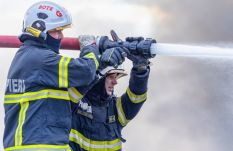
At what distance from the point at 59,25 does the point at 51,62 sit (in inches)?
15.7

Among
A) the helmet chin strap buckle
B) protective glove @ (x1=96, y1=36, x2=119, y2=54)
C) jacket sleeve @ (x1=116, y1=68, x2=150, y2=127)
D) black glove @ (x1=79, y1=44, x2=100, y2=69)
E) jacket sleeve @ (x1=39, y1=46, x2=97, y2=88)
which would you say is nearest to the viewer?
jacket sleeve @ (x1=39, y1=46, x2=97, y2=88)

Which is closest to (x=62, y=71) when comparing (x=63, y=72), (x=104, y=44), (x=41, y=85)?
(x=63, y=72)

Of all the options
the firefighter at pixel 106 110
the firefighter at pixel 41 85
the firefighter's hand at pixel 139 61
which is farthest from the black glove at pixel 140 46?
the firefighter at pixel 41 85

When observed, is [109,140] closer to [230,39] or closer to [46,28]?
[46,28]

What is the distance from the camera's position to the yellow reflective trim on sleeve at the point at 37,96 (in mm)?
6125

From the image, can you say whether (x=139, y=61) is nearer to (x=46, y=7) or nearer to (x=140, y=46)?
(x=140, y=46)

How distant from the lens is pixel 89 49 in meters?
6.48

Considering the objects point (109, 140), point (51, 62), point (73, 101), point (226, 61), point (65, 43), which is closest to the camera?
point (51, 62)

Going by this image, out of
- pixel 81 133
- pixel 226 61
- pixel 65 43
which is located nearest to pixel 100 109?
pixel 81 133

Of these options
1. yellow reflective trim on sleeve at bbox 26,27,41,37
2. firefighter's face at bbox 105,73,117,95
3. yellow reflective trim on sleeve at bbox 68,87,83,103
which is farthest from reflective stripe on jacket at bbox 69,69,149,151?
yellow reflective trim on sleeve at bbox 26,27,41,37

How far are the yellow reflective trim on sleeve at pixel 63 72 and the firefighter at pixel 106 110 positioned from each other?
1168 mm

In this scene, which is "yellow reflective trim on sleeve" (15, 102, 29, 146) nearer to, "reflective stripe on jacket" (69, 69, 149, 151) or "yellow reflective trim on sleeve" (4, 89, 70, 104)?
"yellow reflective trim on sleeve" (4, 89, 70, 104)

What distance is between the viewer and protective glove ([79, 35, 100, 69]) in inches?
250

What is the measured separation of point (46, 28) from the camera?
246 inches
